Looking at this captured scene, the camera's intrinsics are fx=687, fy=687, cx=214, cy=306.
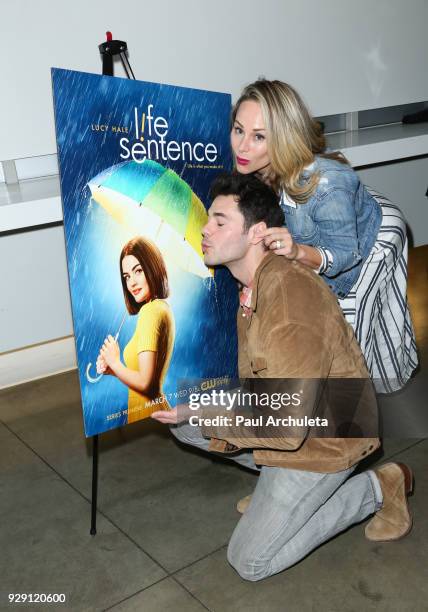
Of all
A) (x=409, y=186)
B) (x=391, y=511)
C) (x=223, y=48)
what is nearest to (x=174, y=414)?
(x=391, y=511)

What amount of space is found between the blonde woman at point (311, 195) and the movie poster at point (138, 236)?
122 millimetres

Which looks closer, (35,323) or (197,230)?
(197,230)

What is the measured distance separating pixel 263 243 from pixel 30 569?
45.3 inches

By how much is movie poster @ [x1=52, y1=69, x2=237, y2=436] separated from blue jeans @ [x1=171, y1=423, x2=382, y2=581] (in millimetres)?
397

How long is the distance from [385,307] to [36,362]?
1.76 metres

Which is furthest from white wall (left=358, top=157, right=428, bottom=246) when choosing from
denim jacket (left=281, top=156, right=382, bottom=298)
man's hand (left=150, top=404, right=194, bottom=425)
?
man's hand (left=150, top=404, right=194, bottom=425)

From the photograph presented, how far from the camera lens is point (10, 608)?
183 cm

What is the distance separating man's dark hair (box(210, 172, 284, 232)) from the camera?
1.92 m

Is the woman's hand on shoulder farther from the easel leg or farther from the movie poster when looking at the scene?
the easel leg

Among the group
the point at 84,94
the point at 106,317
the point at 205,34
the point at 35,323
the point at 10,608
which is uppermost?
the point at 205,34

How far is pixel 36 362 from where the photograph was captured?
3.34 meters

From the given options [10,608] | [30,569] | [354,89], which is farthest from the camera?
[354,89]

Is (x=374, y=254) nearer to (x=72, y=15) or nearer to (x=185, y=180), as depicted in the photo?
(x=185, y=180)

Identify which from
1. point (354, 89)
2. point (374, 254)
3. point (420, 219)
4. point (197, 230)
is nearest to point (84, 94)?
point (197, 230)
